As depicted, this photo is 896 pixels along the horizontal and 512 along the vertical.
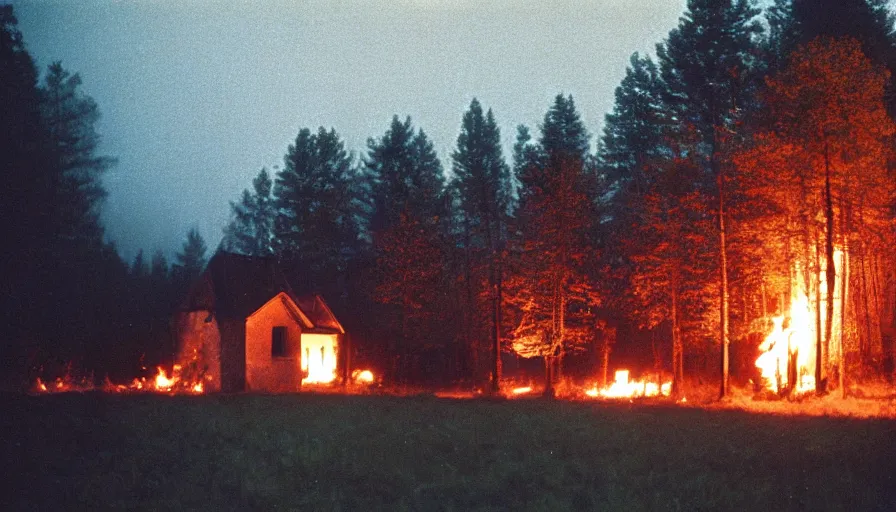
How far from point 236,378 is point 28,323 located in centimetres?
913

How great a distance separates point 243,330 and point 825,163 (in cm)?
2473

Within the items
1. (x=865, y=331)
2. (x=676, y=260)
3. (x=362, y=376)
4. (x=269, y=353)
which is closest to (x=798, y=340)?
(x=865, y=331)

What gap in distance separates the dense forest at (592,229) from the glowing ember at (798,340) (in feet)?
0.95

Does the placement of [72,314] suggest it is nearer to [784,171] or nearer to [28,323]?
[28,323]

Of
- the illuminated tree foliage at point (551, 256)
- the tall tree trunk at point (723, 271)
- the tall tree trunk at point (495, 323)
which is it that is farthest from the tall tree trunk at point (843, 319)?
the tall tree trunk at point (495, 323)

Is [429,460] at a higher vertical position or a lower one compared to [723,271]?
lower

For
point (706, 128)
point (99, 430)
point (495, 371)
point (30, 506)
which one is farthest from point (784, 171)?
point (30, 506)

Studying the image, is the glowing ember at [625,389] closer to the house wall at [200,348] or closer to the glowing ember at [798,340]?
the glowing ember at [798,340]

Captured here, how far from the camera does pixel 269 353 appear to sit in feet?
123

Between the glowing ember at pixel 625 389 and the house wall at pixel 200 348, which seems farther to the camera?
the house wall at pixel 200 348

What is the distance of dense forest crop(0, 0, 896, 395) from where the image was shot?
88.6 feet

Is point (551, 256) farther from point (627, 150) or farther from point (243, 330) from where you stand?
point (627, 150)

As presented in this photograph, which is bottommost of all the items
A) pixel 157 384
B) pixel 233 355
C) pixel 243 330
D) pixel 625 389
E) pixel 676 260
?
pixel 625 389

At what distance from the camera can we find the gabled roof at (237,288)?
36.6 metres
